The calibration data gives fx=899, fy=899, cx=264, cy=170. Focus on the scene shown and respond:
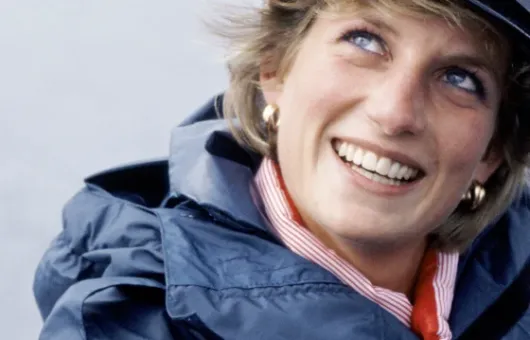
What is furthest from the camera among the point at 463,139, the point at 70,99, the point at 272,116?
the point at 70,99

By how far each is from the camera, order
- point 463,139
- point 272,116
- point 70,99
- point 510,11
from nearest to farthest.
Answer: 1. point 510,11
2. point 463,139
3. point 272,116
4. point 70,99

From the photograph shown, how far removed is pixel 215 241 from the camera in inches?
46.8

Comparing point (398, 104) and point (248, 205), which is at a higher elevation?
point (398, 104)

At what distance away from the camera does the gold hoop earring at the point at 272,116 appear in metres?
1.30

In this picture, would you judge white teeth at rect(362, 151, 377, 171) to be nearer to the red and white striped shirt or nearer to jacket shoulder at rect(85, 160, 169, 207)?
the red and white striped shirt

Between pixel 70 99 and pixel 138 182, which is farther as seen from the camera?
pixel 70 99

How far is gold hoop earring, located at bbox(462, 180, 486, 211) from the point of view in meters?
1.38

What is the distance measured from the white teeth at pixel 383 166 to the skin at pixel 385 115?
16 millimetres

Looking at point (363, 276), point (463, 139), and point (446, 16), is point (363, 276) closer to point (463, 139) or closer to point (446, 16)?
point (463, 139)

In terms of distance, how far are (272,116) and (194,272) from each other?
30 centimetres

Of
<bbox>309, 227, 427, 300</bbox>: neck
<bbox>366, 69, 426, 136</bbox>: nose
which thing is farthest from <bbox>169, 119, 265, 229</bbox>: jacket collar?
<bbox>366, 69, 426, 136</bbox>: nose

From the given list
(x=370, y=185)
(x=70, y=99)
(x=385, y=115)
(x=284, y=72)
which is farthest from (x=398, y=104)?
(x=70, y=99)

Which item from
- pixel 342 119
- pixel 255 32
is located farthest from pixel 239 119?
pixel 342 119

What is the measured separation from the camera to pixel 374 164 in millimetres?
1167
